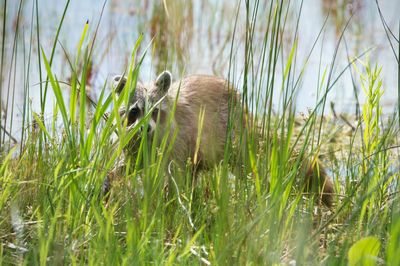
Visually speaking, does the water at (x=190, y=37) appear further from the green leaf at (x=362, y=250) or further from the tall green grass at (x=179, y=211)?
the green leaf at (x=362, y=250)

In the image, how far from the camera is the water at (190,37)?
876 cm

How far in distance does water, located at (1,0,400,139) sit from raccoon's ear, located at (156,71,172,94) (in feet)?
6.53

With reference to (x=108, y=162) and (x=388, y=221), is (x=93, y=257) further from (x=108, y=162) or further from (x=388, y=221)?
(x=388, y=221)

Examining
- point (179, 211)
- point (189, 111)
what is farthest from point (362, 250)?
point (189, 111)

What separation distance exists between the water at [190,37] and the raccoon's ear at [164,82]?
78.4 inches

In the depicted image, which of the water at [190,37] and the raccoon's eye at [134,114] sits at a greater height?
the water at [190,37]

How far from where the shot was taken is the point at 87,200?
3912 millimetres

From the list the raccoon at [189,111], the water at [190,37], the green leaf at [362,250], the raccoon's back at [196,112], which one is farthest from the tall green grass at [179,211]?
the water at [190,37]

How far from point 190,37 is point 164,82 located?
13.7 feet

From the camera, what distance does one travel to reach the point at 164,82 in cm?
601

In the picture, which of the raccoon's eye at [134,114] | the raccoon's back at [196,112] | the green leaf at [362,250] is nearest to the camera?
the green leaf at [362,250]

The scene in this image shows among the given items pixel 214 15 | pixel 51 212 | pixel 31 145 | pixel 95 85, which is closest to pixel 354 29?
pixel 214 15

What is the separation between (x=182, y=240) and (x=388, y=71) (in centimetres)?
593

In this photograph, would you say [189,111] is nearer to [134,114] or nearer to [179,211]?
[134,114]
